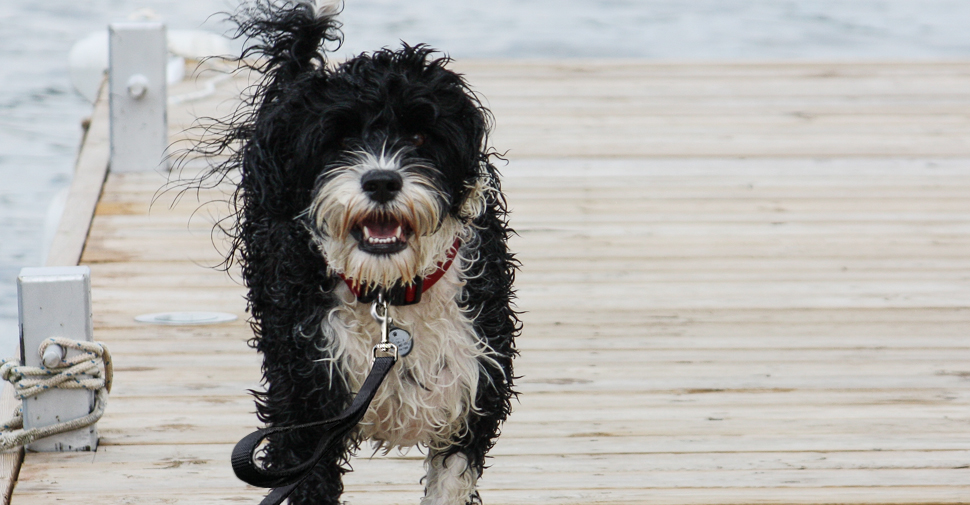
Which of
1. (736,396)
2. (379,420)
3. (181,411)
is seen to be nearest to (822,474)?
(736,396)

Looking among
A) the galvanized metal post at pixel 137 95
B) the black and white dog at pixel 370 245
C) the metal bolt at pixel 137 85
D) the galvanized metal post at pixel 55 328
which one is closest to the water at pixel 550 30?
the galvanized metal post at pixel 137 95

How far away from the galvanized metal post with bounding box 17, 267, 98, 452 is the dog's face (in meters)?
1.15

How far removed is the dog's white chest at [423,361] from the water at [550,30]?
9.91 metres

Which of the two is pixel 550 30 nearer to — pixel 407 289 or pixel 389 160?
pixel 407 289

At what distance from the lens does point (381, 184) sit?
1985mm

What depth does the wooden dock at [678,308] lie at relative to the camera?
302cm

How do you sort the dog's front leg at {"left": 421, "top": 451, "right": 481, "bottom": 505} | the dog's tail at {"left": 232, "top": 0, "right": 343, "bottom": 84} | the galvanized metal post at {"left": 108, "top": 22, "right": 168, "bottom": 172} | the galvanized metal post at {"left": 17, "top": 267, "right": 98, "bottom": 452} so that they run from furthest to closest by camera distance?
the galvanized metal post at {"left": 108, "top": 22, "right": 168, "bottom": 172}, the galvanized metal post at {"left": 17, "top": 267, "right": 98, "bottom": 452}, the dog's front leg at {"left": 421, "top": 451, "right": 481, "bottom": 505}, the dog's tail at {"left": 232, "top": 0, "right": 343, "bottom": 84}

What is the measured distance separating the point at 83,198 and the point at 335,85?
3.43 metres

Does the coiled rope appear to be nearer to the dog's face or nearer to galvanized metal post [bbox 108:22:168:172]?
the dog's face

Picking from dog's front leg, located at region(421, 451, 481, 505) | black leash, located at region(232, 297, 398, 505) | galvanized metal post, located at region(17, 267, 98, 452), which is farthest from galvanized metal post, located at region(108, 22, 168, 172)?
black leash, located at region(232, 297, 398, 505)

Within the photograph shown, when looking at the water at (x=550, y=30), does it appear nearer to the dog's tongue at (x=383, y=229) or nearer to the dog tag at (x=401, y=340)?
the dog tag at (x=401, y=340)

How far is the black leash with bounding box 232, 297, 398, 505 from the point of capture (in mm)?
2033

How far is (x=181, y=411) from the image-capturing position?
3352 millimetres

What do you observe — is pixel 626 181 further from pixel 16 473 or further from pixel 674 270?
pixel 16 473
